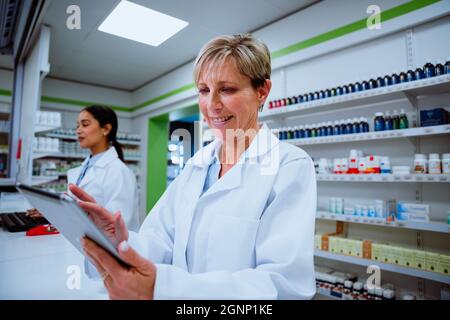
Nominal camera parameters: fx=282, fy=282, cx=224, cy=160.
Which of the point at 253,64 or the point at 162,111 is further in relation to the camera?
the point at 162,111

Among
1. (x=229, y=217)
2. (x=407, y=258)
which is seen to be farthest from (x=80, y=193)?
(x=407, y=258)

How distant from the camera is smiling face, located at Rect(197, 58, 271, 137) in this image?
94cm

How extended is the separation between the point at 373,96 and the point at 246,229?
6.68 feet

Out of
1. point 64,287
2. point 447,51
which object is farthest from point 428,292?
point 64,287

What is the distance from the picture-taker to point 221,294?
63 centimetres

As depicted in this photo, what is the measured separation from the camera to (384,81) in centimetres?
227

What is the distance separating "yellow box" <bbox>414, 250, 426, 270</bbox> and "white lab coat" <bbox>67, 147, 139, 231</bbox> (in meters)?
2.03

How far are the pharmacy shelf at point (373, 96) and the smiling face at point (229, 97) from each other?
1.62 meters

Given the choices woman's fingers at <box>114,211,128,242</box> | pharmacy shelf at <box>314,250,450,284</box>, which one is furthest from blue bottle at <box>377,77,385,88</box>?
woman's fingers at <box>114,211,128,242</box>

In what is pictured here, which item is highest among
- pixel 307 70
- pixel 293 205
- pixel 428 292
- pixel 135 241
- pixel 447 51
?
pixel 307 70

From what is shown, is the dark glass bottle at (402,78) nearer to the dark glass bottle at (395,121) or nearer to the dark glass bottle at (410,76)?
the dark glass bottle at (410,76)

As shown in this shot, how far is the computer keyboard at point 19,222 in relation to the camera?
1423 mm

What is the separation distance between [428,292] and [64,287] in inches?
103
